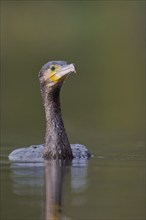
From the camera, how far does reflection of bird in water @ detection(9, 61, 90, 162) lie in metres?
19.4

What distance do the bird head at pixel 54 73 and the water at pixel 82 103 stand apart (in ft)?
4.66

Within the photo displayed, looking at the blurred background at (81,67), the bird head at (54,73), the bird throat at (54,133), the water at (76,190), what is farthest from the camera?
the blurred background at (81,67)

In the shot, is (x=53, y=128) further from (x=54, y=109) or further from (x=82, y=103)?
(x=82, y=103)

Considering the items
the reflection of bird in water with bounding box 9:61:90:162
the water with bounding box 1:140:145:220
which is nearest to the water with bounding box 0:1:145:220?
the water with bounding box 1:140:145:220

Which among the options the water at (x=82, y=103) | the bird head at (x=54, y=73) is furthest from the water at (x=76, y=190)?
the bird head at (x=54, y=73)

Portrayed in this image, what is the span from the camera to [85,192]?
15883mm

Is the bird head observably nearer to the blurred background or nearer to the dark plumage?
the dark plumage

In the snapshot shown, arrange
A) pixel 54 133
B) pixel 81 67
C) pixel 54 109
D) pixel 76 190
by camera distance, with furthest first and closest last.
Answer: pixel 81 67, pixel 54 109, pixel 54 133, pixel 76 190

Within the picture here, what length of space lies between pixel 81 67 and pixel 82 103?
424 inches

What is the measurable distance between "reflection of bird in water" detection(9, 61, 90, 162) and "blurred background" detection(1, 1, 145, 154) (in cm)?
194

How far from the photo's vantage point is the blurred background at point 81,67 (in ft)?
87.0

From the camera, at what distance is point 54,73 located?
63.6ft

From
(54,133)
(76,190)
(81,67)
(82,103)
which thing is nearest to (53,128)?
(54,133)

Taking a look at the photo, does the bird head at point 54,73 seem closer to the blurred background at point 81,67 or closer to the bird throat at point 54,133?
the bird throat at point 54,133
